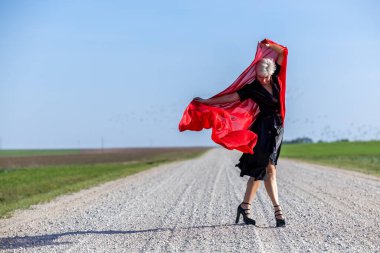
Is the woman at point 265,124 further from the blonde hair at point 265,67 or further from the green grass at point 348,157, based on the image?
the green grass at point 348,157

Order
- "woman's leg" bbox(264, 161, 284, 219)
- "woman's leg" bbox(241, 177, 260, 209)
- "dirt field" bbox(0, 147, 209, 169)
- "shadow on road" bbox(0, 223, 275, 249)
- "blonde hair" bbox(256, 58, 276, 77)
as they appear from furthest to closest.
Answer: "dirt field" bbox(0, 147, 209, 169) < "woman's leg" bbox(241, 177, 260, 209) < "woman's leg" bbox(264, 161, 284, 219) < "blonde hair" bbox(256, 58, 276, 77) < "shadow on road" bbox(0, 223, 275, 249)

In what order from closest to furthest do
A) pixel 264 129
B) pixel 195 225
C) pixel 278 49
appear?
pixel 264 129 → pixel 278 49 → pixel 195 225

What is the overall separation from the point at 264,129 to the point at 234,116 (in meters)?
0.47

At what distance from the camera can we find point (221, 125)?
911cm

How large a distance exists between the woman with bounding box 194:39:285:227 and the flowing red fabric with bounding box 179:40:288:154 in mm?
91

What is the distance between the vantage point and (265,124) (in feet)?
29.7

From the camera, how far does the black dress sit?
8.91m

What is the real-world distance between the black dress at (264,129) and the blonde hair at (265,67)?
166mm

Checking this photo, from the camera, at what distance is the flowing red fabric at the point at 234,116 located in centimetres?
891

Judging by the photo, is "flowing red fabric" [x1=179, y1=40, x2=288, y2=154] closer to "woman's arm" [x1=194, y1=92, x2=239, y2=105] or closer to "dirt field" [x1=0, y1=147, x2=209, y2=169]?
"woman's arm" [x1=194, y1=92, x2=239, y2=105]

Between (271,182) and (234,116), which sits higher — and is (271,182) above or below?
below

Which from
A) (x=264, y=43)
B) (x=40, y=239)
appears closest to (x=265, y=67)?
(x=264, y=43)

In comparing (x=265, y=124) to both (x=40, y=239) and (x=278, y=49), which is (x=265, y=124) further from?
(x=40, y=239)

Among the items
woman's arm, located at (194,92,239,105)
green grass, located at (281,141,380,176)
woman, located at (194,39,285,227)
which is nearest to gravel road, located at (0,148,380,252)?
woman, located at (194,39,285,227)
